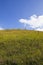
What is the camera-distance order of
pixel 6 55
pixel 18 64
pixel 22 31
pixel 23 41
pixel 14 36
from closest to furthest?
pixel 18 64 < pixel 6 55 < pixel 23 41 < pixel 14 36 < pixel 22 31

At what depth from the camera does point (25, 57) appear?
19.2 meters

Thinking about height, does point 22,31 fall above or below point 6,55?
above

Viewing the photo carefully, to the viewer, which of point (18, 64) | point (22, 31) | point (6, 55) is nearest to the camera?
point (18, 64)

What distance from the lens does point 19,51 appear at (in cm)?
2027

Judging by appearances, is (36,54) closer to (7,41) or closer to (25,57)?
(25,57)

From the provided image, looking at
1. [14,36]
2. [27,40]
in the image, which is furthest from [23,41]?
[14,36]

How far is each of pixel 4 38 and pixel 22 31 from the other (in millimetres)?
3593

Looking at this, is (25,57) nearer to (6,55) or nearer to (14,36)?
(6,55)

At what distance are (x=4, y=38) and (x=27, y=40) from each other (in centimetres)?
244

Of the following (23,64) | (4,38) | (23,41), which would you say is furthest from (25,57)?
(4,38)

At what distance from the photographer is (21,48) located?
20812mm

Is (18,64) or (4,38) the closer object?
(18,64)

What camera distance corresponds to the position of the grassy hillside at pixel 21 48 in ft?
61.3

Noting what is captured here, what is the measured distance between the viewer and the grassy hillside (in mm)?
18688
